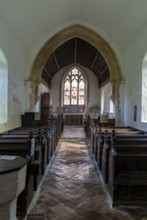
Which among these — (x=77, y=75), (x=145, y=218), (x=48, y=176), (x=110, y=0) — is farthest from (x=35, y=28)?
(x=77, y=75)

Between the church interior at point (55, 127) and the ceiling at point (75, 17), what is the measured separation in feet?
0.11

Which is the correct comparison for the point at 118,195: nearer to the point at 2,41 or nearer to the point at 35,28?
the point at 2,41

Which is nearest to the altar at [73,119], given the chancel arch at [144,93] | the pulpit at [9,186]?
the chancel arch at [144,93]

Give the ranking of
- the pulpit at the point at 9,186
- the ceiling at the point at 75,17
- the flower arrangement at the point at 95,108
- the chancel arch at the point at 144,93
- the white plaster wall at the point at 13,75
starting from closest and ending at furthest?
the pulpit at the point at 9,186, the ceiling at the point at 75,17, the white plaster wall at the point at 13,75, the chancel arch at the point at 144,93, the flower arrangement at the point at 95,108

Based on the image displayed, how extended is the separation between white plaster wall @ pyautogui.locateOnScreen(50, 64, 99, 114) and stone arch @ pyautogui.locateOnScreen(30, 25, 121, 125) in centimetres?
857

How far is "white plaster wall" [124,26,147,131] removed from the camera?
234 inches

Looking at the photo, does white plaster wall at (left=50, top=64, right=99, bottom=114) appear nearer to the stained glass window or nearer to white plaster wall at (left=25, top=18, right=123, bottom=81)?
the stained glass window

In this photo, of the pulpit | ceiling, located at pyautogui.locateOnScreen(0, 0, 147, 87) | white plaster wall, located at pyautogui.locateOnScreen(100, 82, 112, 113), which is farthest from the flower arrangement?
the pulpit

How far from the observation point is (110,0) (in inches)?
217

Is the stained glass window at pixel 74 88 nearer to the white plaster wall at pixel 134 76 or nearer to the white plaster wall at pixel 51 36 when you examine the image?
the white plaster wall at pixel 51 36

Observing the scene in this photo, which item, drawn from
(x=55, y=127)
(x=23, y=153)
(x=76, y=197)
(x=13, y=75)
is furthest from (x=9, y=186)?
(x=55, y=127)

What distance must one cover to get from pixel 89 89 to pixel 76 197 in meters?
13.8

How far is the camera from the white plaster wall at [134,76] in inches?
234

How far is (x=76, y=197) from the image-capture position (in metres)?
3.23
